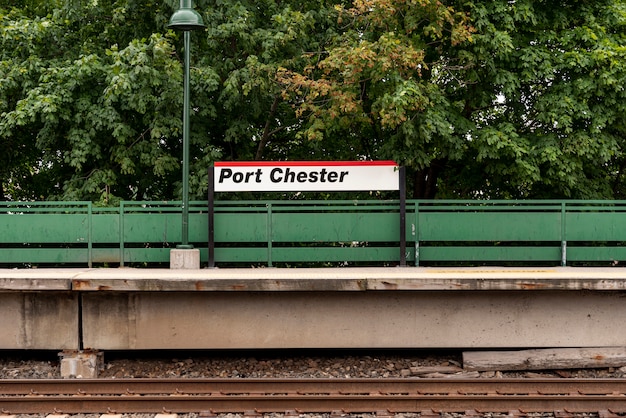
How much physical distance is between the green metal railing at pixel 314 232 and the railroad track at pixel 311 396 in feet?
12.8

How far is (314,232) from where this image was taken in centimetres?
1263

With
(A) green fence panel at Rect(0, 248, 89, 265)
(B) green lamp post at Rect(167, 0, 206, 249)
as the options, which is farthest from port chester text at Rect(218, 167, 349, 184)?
(A) green fence panel at Rect(0, 248, 89, 265)

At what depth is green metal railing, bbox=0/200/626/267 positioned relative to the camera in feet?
41.4

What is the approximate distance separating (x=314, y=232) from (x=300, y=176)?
3.86 feet

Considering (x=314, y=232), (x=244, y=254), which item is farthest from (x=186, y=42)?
(x=314, y=232)

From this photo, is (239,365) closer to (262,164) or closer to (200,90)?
Answer: (262,164)

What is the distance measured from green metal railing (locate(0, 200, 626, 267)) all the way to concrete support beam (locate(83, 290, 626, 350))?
7.43ft

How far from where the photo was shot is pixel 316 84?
43.1ft

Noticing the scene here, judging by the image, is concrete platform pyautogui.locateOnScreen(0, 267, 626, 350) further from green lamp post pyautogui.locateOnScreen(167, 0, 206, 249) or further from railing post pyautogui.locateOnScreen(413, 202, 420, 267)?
railing post pyautogui.locateOnScreen(413, 202, 420, 267)

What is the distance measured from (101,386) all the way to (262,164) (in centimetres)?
534

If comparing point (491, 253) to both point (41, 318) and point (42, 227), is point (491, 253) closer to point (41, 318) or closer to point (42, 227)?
point (41, 318)

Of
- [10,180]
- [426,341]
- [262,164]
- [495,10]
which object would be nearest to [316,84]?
[262,164]

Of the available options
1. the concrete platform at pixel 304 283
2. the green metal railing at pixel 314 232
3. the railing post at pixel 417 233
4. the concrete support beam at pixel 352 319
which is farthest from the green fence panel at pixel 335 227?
the concrete platform at pixel 304 283

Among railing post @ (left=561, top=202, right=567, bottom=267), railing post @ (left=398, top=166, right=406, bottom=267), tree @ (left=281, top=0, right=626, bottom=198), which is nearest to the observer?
railing post @ (left=398, top=166, right=406, bottom=267)
